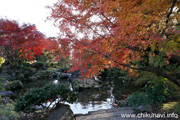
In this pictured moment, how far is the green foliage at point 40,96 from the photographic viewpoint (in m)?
3.91

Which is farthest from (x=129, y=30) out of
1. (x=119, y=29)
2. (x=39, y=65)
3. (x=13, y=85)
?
(x=39, y=65)

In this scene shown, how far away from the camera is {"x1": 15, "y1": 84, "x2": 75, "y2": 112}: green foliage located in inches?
154

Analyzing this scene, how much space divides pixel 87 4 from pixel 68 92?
10.6 ft

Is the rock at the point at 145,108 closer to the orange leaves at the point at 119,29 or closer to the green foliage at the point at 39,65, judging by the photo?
the orange leaves at the point at 119,29

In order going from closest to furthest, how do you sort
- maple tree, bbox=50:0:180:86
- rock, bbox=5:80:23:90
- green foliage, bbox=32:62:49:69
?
maple tree, bbox=50:0:180:86 → rock, bbox=5:80:23:90 → green foliage, bbox=32:62:49:69

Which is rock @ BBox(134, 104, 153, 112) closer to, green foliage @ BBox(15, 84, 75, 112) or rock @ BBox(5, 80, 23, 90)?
green foliage @ BBox(15, 84, 75, 112)

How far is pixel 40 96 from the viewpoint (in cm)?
413

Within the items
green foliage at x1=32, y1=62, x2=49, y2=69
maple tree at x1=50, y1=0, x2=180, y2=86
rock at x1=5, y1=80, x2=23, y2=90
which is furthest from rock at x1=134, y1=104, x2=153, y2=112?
green foliage at x1=32, y1=62, x2=49, y2=69

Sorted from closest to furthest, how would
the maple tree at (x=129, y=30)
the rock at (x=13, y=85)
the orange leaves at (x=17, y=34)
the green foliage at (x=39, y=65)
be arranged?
the maple tree at (x=129, y=30) → the orange leaves at (x=17, y=34) → the rock at (x=13, y=85) → the green foliage at (x=39, y=65)

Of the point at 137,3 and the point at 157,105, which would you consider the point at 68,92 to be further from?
the point at 137,3

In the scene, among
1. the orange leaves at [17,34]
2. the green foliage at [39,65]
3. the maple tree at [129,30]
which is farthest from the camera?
the green foliage at [39,65]

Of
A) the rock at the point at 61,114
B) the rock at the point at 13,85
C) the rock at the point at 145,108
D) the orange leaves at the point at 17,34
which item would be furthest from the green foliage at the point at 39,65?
the rock at the point at 145,108

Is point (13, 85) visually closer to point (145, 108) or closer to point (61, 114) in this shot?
point (61, 114)

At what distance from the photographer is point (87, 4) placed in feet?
11.3
